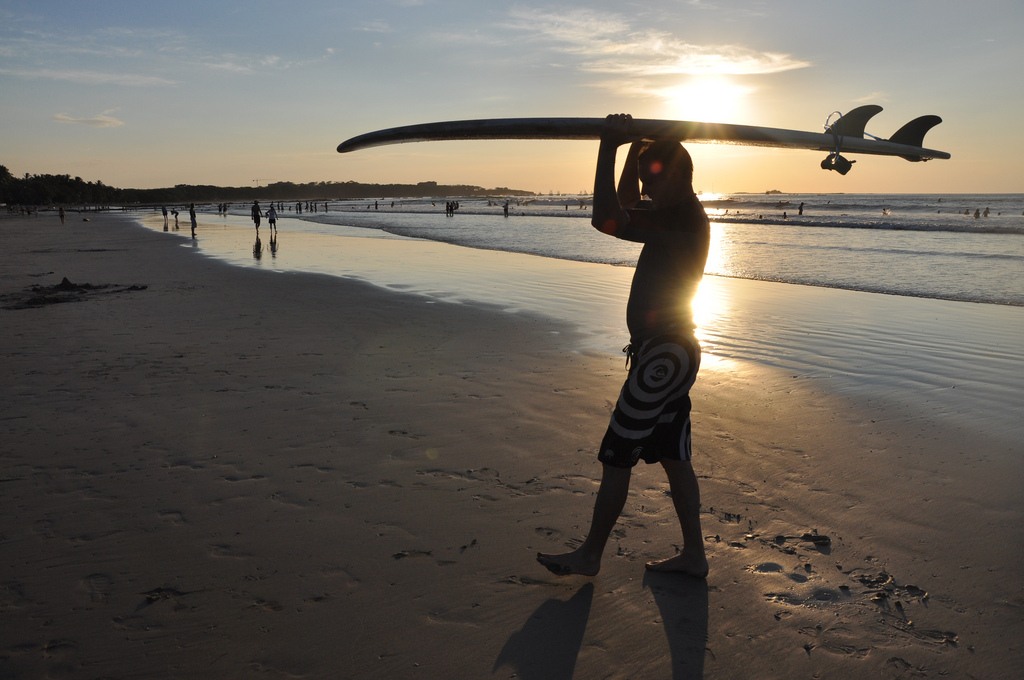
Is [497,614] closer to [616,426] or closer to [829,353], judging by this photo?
[616,426]

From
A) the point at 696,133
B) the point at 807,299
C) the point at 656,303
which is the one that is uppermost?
the point at 696,133

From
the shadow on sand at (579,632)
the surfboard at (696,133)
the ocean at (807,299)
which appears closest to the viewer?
the shadow on sand at (579,632)

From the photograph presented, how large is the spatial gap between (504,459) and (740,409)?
8.04ft

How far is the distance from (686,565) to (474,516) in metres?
1.23

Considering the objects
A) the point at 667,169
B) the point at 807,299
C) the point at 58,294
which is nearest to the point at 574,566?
the point at 667,169

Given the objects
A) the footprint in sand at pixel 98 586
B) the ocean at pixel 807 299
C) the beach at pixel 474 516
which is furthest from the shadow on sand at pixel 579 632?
the ocean at pixel 807 299

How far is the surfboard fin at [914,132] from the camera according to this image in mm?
3967

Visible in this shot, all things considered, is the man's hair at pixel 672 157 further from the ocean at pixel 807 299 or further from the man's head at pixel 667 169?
the ocean at pixel 807 299

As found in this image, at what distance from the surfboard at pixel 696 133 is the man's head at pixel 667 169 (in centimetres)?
7

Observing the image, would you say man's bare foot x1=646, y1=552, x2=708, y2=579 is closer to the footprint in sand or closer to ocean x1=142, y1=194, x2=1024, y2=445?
the footprint in sand

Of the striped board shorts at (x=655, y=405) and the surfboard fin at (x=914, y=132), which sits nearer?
the striped board shorts at (x=655, y=405)

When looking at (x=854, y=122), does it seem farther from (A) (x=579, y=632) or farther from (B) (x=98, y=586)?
(B) (x=98, y=586)

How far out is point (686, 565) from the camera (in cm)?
311

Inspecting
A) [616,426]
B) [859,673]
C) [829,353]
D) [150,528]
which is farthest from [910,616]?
[829,353]
